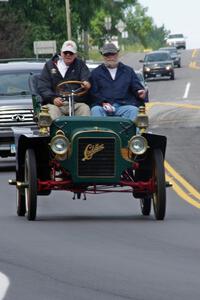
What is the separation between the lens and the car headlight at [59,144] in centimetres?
1467

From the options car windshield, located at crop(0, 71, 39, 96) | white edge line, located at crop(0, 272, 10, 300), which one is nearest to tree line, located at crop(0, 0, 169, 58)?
car windshield, located at crop(0, 71, 39, 96)

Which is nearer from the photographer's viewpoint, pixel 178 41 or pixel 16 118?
pixel 16 118

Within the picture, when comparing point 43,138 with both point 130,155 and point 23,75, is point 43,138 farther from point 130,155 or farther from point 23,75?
point 23,75

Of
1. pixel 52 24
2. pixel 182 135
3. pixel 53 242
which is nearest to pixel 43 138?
pixel 53 242

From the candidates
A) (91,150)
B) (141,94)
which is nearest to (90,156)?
(91,150)

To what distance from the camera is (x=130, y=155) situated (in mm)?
14945

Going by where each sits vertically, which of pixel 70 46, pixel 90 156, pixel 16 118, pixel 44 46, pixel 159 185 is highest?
pixel 70 46

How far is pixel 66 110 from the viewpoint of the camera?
15.7m

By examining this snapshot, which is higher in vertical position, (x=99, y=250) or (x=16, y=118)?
(x=99, y=250)

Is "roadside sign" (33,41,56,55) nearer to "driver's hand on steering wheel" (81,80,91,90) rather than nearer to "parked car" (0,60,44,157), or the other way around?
"parked car" (0,60,44,157)

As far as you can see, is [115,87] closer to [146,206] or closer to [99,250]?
[146,206]

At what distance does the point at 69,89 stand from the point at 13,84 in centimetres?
907

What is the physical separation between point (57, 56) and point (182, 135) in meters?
18.2

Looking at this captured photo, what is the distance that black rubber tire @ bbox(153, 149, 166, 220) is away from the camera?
1479cm
